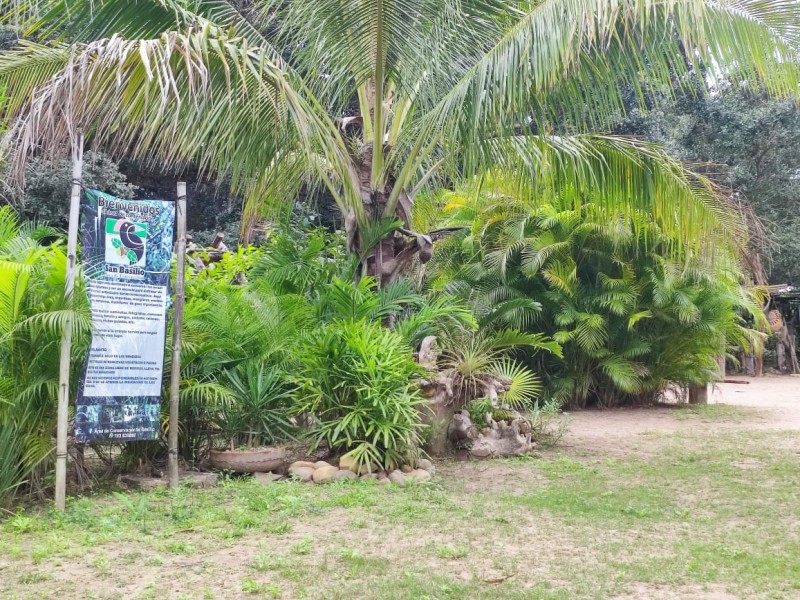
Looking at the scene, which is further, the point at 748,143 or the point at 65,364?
the point at 748,143

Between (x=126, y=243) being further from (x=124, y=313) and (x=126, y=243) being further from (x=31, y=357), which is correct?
(x=31, y=357)

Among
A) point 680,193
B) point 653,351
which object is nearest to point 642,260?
point 653,351

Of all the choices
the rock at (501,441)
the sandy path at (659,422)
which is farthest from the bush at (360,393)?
the sandy path at (659,422)

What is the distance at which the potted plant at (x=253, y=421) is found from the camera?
636cm

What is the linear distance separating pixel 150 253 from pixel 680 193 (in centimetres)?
554

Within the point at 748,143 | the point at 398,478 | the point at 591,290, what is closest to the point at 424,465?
the point at 398,478

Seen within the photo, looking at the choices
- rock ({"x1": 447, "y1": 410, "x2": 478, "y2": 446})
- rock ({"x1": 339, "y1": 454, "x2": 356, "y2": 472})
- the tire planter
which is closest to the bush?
rock ({"x1": 339, "y1": 454, "x2": 356, "y2": 472})

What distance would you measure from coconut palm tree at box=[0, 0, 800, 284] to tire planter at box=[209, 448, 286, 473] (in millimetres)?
2453

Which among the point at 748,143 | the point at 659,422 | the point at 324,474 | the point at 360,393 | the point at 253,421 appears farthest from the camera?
the point at 748,143

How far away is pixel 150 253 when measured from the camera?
217 inches

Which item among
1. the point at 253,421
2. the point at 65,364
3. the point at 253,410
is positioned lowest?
the point at 253,421

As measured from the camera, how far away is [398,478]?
629 centimetres

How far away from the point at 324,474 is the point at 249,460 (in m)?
0.66

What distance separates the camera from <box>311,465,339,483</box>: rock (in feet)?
20.4
